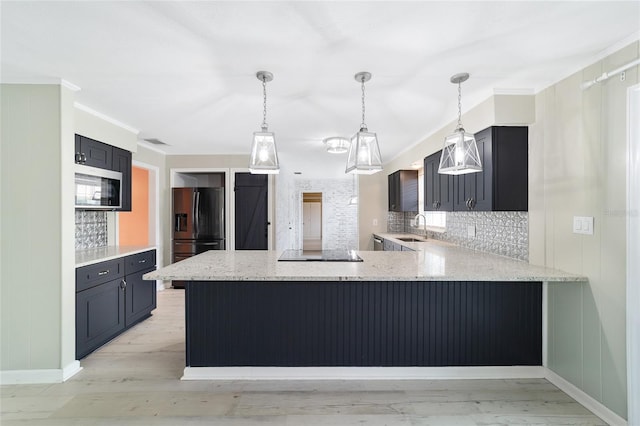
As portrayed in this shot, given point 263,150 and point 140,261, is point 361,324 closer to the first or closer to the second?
point 263,150

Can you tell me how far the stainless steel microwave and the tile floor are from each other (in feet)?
5.05

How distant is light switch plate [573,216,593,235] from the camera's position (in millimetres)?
2064

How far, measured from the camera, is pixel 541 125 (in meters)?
2.52

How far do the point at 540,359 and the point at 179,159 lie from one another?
5447 millimetres

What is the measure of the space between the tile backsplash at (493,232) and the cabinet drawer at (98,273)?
12.4 feet

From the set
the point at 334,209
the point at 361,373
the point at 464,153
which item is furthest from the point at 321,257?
the point at 334,209

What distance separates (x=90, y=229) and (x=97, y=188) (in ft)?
2.18

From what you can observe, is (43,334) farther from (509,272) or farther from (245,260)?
(509,272)

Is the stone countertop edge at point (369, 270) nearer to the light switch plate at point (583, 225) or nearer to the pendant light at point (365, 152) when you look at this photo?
the light switch plate at point (583, 225)

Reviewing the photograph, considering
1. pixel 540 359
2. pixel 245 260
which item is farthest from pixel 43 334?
pixel 540 359

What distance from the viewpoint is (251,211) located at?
530cm

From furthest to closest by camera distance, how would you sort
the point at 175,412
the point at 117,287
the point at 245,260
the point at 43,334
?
1. the point at 117,287
2. the point at 245,260
3. the point at 43,334
4. the point at 175,412

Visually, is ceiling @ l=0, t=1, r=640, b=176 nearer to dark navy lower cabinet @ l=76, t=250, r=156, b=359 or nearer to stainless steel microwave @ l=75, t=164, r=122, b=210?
stainless steel microwave @ l=75, t=164, r=122, b=210

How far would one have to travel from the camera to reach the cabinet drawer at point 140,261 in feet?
11.0
